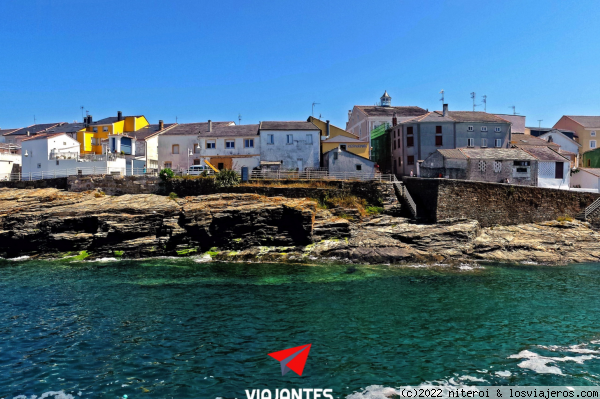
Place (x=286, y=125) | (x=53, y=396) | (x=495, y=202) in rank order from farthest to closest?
(x=286, y=125) → (x=495, y=202) → (x=53, y=396)

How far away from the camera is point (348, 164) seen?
51281 mm

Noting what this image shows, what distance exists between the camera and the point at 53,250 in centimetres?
3922

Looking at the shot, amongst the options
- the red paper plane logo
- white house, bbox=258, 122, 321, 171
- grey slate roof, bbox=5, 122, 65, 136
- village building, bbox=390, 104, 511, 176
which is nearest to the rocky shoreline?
white house, bbox=258, 122, 321, 171

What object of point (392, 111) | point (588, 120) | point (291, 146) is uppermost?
point (588, 120)

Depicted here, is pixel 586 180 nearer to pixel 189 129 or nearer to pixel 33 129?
pixel 189 129

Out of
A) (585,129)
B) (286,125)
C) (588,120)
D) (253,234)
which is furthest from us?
(588,120)

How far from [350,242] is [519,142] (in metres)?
40.5

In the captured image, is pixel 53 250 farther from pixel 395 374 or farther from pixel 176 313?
pixel 395 374

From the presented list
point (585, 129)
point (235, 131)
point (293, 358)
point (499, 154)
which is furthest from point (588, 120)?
point (293, 358)

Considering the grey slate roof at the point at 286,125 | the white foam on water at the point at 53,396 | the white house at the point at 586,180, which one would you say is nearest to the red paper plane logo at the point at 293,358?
the white foam on water at the point at 53,396

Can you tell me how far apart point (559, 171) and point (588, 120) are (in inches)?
1688

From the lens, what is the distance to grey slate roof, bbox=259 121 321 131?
55312mm

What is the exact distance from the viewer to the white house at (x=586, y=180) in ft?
165

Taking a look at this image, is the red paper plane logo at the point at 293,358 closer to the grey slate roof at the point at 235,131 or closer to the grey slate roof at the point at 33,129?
the grey slate roof at the point at 235,131
